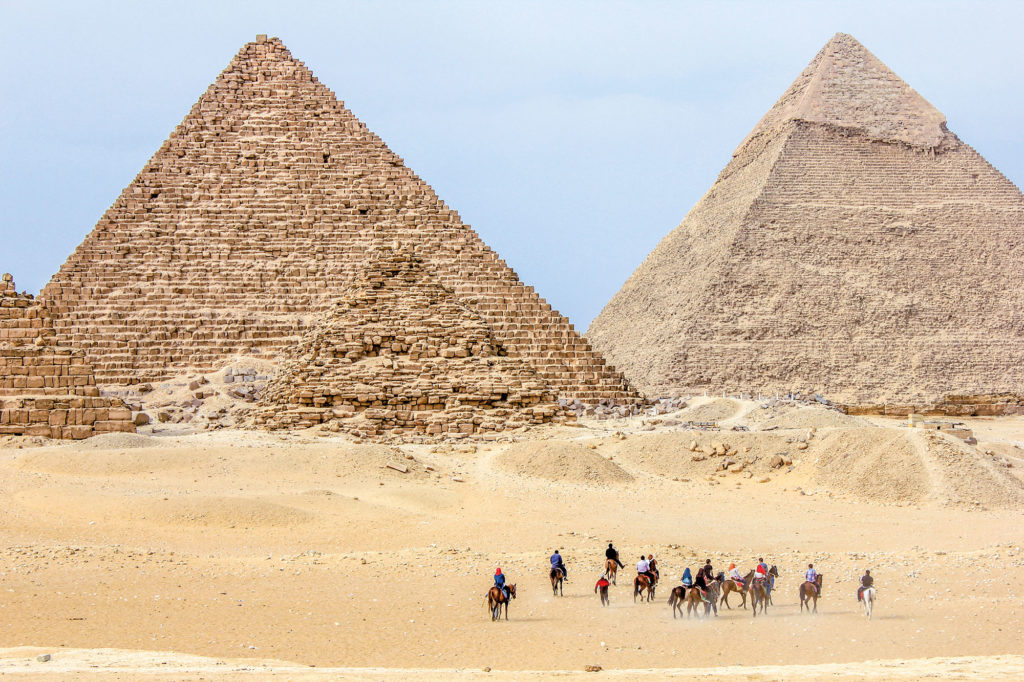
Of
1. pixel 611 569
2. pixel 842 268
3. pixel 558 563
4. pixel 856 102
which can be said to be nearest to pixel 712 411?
pixel 611 569

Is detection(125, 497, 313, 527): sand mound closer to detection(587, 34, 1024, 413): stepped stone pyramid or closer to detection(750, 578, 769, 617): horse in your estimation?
detection(750, 578, 769, 617): horse

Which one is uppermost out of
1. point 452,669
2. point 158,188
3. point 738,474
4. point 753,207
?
point 753,207

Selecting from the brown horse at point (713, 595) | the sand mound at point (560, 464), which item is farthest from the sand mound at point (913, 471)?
the brown horse at point (713, 595)

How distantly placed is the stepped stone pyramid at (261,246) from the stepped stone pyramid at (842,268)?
48.7 feet

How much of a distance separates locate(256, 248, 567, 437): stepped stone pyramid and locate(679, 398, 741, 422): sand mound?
707 cm

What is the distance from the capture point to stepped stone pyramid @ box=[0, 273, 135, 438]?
63.9 ft

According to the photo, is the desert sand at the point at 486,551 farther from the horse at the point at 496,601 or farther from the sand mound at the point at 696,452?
the horse at the point at 496,601

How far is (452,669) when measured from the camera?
30.7 feet

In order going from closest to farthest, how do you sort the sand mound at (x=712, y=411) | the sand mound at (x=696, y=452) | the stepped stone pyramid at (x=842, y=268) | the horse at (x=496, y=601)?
the horse at (x=496, y=601) → the sand mound at (x=696, y=452) → the sand mound at (x=712, y=411) → the stepped stone pyramid at (x=842, y=268)

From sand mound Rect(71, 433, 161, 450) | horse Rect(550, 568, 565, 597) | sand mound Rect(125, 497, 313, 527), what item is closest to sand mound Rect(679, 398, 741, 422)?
sand mound Rect(71, 433, 161, 450)

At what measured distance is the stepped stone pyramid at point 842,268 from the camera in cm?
4794

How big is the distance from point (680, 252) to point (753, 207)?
432cm

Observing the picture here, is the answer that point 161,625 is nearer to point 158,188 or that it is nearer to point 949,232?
point 158,188

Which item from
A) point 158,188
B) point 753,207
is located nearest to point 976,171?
point 753,207
